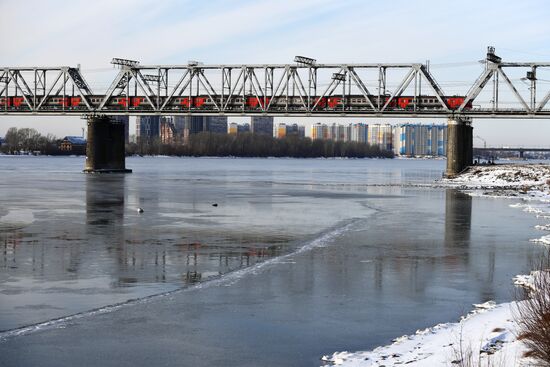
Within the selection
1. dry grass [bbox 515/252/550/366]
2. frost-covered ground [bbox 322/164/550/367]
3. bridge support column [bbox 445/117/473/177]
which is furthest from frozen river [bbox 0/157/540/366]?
bridge support column [bbox 445/117/473/177]

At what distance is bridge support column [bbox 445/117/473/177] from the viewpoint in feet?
257

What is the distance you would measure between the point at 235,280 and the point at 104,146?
7544 centimetres

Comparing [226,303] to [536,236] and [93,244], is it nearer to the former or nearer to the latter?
[93,244]

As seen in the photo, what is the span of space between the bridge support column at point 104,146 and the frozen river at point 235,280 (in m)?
56.4

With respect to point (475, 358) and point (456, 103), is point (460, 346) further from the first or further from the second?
point (456, 103)

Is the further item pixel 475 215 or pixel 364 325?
pixel 475 215

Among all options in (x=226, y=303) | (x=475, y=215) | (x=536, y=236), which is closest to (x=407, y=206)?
(x=475, y=215)

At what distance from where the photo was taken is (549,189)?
52188mm

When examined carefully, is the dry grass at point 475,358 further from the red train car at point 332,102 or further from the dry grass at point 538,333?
the red train car at point 332,102

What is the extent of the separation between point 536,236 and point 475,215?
8.68 meters

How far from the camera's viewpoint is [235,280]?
1641 centimetres

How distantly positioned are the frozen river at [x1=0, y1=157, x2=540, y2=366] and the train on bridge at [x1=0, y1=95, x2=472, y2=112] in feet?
181

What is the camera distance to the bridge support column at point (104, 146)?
288ft

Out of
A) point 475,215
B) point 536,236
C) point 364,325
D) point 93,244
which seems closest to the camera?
point 364,325
